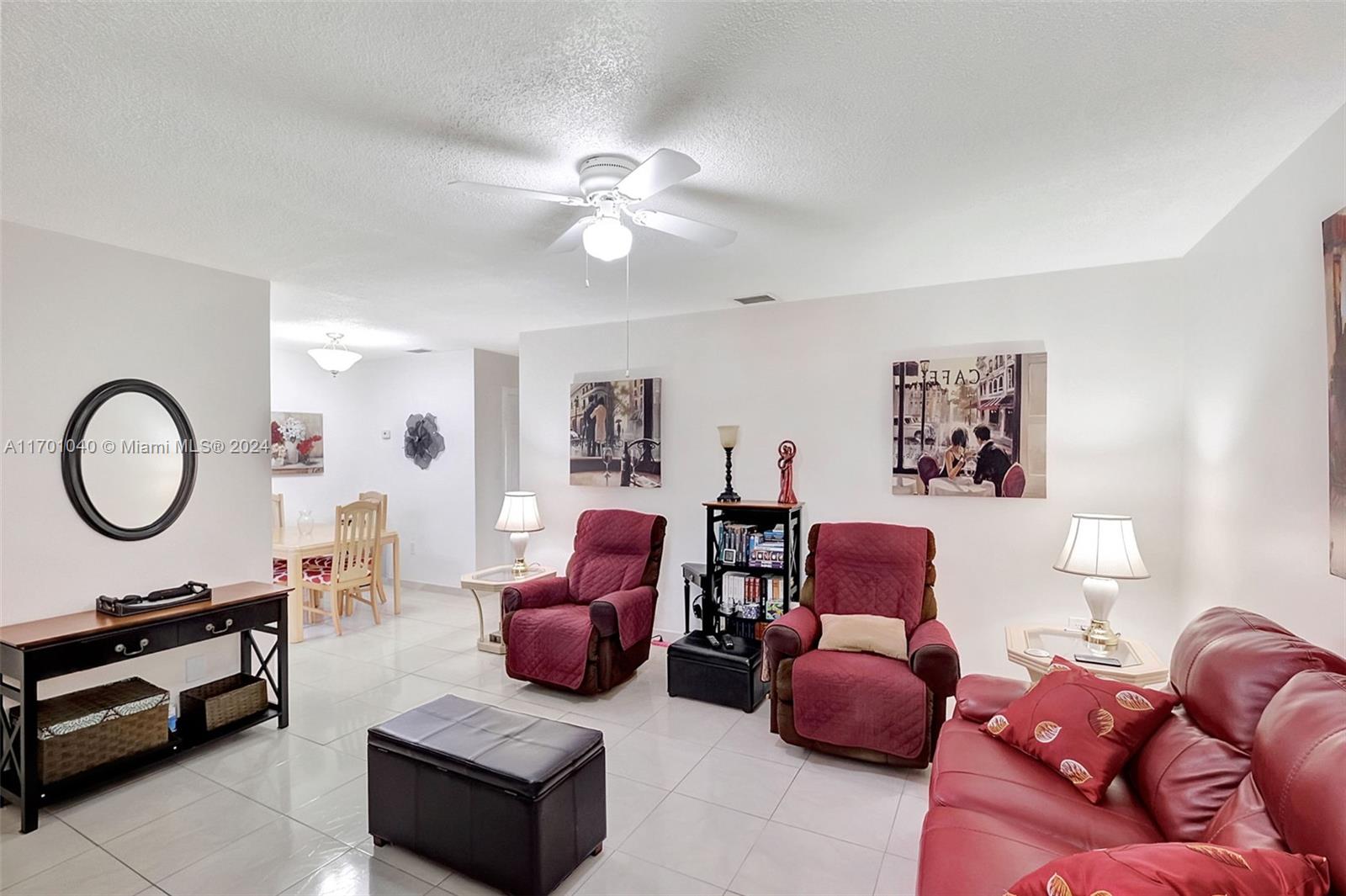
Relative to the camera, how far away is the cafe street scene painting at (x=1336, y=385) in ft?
5.82

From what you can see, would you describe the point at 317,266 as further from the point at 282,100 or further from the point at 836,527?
the point at 836,527

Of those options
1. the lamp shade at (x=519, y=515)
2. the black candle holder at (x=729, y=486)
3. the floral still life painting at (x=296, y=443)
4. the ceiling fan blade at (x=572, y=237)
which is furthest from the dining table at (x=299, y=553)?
the ceiling fan blade at (x=572, y=237)

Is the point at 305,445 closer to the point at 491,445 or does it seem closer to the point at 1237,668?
the point at 491,445

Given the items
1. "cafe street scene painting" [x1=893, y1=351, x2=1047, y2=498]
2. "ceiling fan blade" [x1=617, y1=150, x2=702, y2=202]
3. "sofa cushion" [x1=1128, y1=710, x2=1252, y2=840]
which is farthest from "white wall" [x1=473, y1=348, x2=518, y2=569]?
"sofa cushion" [x1=1128, y1=710, x2=1252, y2=840]

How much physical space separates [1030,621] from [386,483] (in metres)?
6.23

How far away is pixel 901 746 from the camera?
2.76 m

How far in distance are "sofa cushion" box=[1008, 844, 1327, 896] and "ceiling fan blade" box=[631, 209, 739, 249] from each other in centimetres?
208

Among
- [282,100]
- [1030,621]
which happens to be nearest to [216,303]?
[282,100]

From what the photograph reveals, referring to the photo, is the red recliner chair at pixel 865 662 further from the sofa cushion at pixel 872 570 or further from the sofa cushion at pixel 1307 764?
the sofa cushion at pixel 1307 764

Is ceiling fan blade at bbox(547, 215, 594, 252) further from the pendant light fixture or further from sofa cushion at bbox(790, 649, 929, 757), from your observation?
the pendant light fixture

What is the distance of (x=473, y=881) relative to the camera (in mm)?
2133

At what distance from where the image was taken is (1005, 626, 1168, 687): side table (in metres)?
2.51

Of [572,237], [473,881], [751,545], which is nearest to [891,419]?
[751,545]

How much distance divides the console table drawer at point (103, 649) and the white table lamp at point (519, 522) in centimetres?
206
